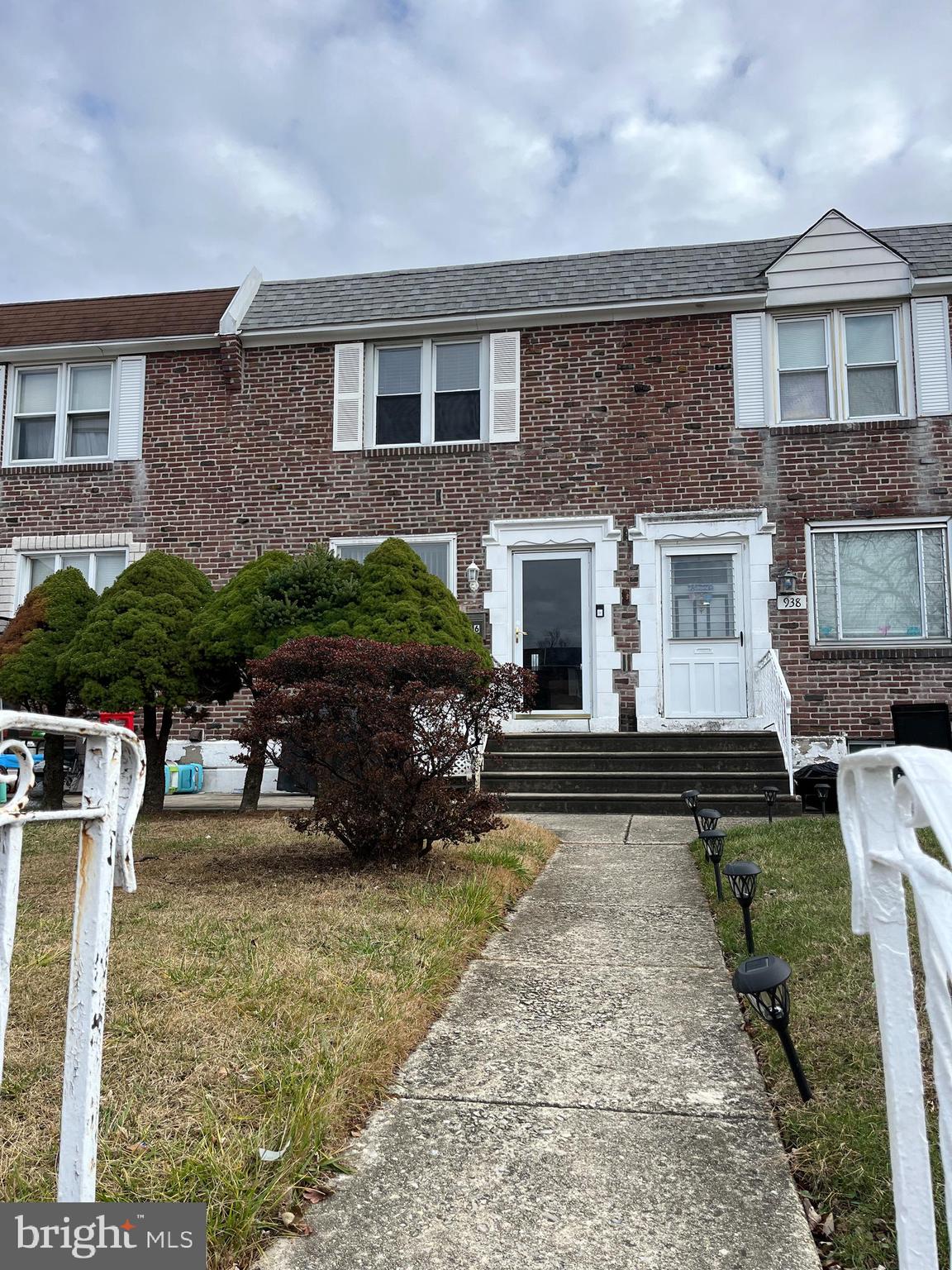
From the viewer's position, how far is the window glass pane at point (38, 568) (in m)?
14.0

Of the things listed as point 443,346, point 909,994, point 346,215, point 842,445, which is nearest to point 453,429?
point 443,346

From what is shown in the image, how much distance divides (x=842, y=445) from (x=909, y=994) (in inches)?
465

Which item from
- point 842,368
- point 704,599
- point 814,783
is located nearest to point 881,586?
point 704,599

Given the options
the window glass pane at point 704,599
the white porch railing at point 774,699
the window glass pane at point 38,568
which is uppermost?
the window glass pane at point 38,568

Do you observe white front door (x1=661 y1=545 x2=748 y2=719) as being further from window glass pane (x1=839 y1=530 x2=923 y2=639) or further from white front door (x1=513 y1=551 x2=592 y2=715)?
window glass pane (x1=839 y1=530 x2=923 y2=639)

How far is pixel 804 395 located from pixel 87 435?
1012 cm

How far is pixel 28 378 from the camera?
14477mm

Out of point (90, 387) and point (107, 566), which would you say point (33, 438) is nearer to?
point (90, 387)

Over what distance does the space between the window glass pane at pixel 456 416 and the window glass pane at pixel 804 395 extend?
13.3 ft

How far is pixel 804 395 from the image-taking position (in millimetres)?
12469

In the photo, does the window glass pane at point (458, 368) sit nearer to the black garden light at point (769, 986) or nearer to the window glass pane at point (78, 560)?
the window glass pane at point (78, 560)

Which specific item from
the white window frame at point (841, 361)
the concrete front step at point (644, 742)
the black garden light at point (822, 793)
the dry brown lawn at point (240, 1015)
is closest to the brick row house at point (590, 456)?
the white window frame at point (841, 361)

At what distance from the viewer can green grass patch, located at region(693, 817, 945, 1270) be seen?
2303mm

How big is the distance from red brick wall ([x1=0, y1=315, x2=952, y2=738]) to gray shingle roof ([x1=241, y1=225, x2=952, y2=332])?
44cm
